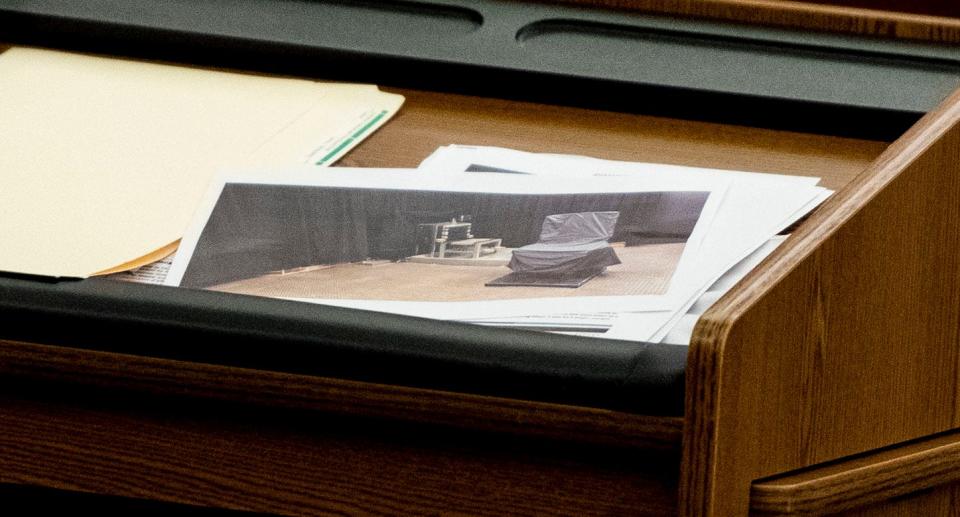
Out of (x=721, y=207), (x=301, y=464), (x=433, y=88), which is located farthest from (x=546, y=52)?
(x=301, y=464)

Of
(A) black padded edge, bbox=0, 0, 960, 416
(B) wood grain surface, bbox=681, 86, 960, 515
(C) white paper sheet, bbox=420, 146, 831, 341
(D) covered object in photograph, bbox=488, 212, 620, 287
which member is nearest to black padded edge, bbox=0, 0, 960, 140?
(A) black padded edge, bbox=0, 0, 960, 416

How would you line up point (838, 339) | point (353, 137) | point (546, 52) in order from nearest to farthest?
point (838, 339), point (353, 137), point (546, 52)

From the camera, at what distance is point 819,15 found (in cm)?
111

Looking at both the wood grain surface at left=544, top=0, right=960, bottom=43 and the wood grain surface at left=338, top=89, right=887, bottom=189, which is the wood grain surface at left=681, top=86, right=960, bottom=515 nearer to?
the wood grain surface at left=338, top=89, right=887, bottom=189

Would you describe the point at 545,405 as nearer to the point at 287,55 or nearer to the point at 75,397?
the point at 75,397

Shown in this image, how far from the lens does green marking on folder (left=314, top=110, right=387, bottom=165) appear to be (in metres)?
0.90

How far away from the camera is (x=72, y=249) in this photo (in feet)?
2.44

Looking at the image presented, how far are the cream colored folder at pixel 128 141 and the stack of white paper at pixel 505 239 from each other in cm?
4

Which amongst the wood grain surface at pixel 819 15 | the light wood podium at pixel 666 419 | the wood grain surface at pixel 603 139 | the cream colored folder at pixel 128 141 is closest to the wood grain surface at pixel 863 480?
the light wood podium at pixel 666 419

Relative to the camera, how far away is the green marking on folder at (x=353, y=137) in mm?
904

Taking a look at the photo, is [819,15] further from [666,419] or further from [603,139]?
[666,419]

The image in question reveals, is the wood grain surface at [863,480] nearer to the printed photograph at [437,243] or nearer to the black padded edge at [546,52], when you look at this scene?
the printed photograph at [437,243]

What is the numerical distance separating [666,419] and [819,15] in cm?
63

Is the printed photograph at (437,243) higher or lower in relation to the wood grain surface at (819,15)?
lower
